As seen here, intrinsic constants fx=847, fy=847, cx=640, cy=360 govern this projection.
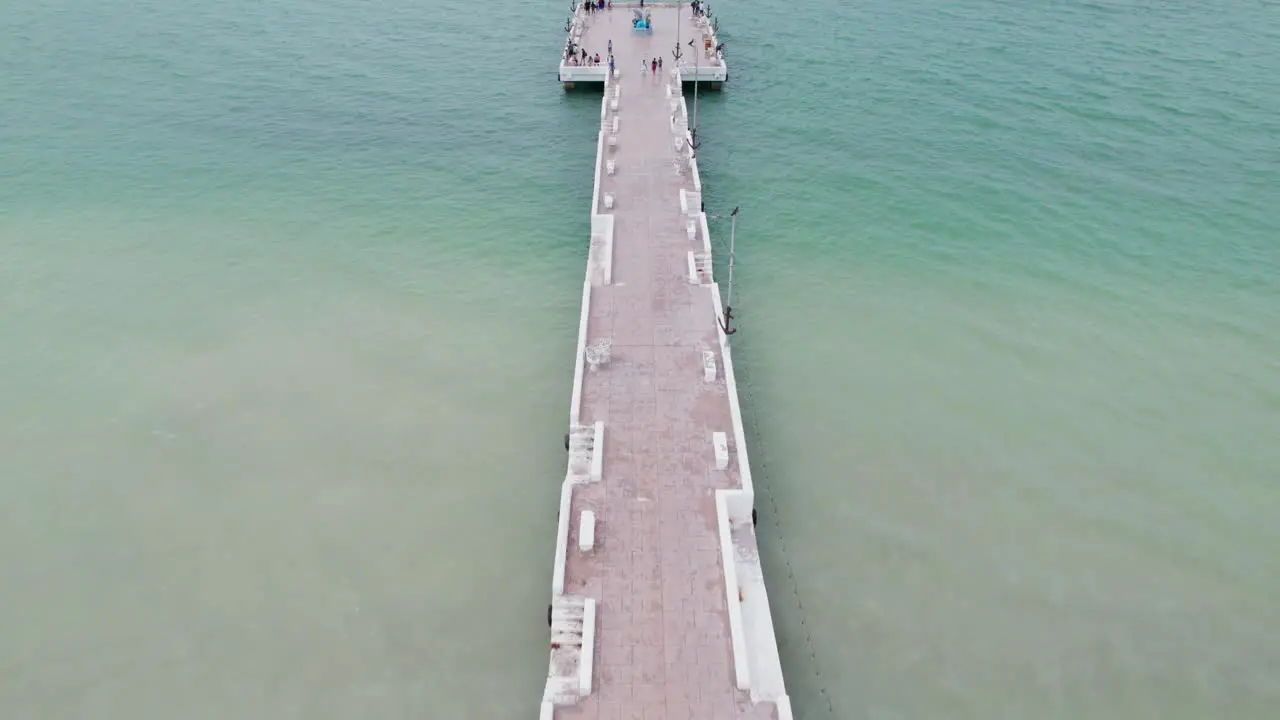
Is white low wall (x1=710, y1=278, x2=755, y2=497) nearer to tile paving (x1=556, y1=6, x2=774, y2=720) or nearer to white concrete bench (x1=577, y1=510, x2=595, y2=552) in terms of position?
tile paving (x1=556, y1=6, x2=774, y2=720)

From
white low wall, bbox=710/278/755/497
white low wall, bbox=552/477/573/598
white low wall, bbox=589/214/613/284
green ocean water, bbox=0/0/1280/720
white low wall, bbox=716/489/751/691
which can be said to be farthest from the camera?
white low wall, bbox=589/214/613/284

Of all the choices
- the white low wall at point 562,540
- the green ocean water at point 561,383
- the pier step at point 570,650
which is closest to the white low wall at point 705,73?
the green ocean water at point 561,383

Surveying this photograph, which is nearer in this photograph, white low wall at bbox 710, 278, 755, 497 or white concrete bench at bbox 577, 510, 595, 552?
white concrete bench at bbox 577, 510, 595, 552

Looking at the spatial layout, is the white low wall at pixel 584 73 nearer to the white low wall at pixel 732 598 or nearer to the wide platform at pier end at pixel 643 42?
the wide platform at pier end at pixel 643 42

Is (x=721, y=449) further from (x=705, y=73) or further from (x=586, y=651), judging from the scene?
(x=705, y=73)

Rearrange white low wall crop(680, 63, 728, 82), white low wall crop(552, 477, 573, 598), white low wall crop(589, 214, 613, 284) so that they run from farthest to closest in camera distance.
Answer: white low wall crop(680, 63, 728, 82), white low wall crop(589, 214, 613, 284), white low wall crop(552, 477, 573, 598)

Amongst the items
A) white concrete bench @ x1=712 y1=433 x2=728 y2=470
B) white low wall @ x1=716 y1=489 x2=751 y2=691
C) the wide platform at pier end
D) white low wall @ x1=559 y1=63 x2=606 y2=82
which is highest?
the wide platform at pier end

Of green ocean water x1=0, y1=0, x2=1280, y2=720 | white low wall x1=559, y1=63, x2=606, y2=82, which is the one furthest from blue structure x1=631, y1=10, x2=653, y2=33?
green ocean water x1=0, y1=0, x2=1280, y2=720

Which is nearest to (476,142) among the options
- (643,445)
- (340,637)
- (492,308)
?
(492,308)
